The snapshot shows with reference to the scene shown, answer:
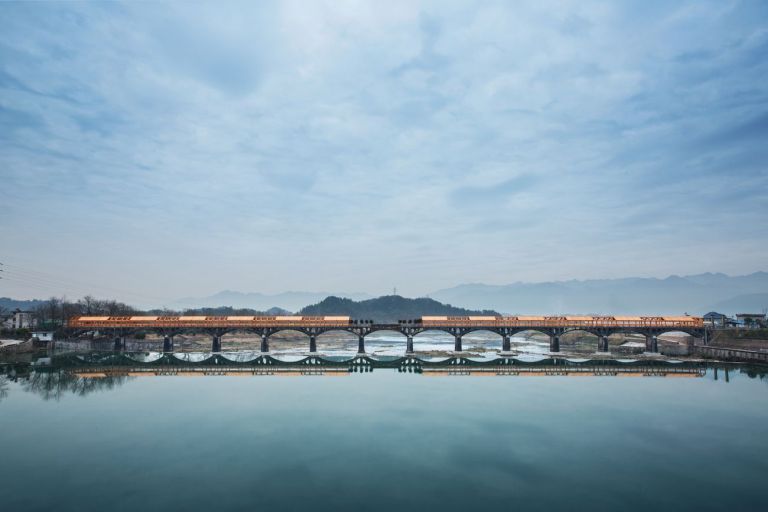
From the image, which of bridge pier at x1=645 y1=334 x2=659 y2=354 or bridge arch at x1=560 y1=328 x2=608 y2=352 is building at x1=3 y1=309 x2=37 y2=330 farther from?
bridge pier at x1=645 y1=334 x2=659 y2=354

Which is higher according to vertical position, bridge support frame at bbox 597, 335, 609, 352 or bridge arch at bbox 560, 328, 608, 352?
bridge support frame at bbox 597, 335, 609, 352

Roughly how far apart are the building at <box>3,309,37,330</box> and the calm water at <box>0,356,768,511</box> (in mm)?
122584

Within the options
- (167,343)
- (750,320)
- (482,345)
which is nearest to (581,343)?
(482,345)

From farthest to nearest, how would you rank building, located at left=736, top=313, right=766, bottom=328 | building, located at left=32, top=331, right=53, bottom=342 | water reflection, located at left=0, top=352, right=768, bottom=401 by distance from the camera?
building, located at left=736, top=313, right=766, bottom=328 < building, located at left=32, top=331, right=53, bottom=342 < water reflection, located at left=0, top=352, right=768, bottom=401

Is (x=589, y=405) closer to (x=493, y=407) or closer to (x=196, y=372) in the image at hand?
(x=493, y=407)

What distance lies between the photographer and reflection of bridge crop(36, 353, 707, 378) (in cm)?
7981

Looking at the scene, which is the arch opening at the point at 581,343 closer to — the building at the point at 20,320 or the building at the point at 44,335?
the building at the point at 44,335

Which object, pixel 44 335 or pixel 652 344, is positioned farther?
pixel 44 335

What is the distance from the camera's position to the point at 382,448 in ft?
126

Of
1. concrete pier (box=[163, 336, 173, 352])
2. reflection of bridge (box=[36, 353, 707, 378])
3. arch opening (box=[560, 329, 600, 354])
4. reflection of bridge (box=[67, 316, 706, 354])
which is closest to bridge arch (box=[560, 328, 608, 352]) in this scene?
arch opening (box=[560, 329, 600, 354])

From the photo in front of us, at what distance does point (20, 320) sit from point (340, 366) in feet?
480

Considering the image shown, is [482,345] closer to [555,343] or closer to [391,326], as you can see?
[555,343]

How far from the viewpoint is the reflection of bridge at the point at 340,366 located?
7981cm

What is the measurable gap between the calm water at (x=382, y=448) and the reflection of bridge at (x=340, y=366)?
14906 mm
